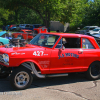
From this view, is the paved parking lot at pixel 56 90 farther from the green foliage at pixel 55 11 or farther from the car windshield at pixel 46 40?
the green foliage at pixel 55 11

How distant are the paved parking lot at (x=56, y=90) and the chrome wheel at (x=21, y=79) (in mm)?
208

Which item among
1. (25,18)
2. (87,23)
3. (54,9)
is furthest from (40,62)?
(25,18)

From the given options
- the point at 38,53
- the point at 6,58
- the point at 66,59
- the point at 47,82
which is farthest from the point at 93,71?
the point at 6,58

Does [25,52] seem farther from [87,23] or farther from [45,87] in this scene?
[87,23]

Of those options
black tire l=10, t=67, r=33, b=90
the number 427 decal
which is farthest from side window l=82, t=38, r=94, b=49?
black tire l=10, t=67, r=33, b=90

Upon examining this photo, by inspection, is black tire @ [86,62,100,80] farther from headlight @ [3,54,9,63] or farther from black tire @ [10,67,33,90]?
headlight @ [3,54,9,63]

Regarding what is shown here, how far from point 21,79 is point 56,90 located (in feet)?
3.56

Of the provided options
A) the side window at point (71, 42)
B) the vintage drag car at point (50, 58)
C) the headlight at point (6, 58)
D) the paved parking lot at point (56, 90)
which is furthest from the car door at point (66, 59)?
the headlight at point (6, 58)

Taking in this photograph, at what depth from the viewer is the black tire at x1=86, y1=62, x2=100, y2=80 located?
629 cm

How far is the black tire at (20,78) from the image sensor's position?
5008 mm

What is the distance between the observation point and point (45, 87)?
5.55m

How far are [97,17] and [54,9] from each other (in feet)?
67.2

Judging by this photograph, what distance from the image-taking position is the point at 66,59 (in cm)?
577

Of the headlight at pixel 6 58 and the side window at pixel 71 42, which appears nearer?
the headlight at pixel 6 58
